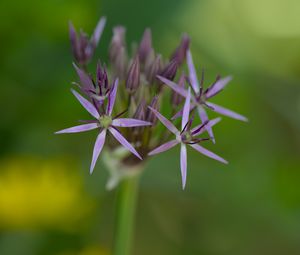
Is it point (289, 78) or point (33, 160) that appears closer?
point (33, 160)

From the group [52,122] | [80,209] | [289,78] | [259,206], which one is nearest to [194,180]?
[259,206]

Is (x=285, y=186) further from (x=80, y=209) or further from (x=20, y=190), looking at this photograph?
(x=20, y=190)

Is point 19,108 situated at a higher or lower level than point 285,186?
higher

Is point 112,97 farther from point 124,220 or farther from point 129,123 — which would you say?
point 124,220

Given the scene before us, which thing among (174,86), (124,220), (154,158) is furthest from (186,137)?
(154,158)

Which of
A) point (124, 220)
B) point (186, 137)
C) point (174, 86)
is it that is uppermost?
point (174, 86)

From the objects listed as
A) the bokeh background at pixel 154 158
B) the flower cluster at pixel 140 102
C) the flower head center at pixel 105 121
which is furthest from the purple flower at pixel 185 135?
the bokeh background at pixel 154 158

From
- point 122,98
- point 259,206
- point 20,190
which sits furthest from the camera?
point 20,190

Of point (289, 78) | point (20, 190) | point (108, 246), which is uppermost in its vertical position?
point (289, 78)
